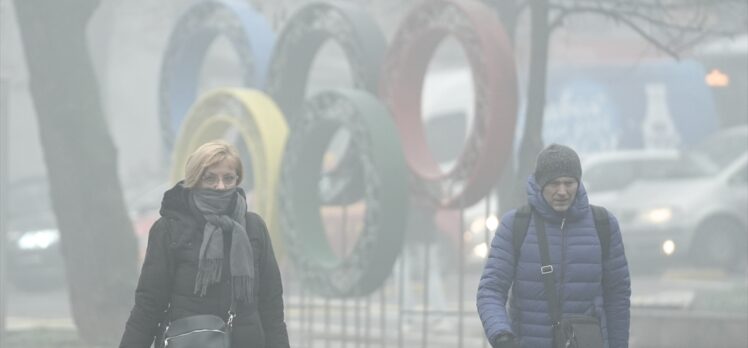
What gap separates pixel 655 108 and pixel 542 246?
55.1 feet

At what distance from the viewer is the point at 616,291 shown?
21.0ft

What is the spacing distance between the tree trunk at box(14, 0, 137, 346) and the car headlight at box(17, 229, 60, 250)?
851 cm

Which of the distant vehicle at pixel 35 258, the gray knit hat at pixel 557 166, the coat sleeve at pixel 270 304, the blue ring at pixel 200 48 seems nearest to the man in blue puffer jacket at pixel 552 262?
the gray knit hat at pixel 557 166

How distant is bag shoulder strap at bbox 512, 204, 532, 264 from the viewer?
20.6ft

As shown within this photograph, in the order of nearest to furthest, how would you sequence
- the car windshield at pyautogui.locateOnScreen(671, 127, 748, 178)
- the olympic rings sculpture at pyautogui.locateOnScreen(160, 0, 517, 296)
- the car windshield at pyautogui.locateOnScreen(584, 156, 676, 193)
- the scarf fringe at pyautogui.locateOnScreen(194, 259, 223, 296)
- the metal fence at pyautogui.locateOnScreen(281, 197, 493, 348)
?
the scarf fringe at pyautogui.locateOnScreen(194, 259, 223, 296), the olympic rings sculpture at pyautogui.locateOnScreen(160, 0, 517, 296), the metal fence at pyautogui.locateOnScreen(281, 197, 493, 348), the car windshield at pyautogui.locateOnScreen(671, 127, 748, 178), the car windshield at pyautogui.locateOnScreen(584, 156, 676, 193)

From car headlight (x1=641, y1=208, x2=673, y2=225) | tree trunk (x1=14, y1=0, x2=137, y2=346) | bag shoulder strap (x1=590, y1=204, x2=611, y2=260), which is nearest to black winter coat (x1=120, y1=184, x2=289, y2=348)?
bag shoulder strap (x1=590, y1=204, x2=611, y2=260)

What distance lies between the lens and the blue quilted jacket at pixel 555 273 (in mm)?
6254

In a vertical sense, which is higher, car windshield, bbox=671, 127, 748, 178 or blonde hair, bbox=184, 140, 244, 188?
car windshield, bbox=671, 127, 748, 178

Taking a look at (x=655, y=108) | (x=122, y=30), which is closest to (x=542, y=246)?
(x=655, y=108)

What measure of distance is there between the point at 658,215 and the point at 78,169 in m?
7.82

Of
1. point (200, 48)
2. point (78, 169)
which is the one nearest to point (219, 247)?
point (78, 169)

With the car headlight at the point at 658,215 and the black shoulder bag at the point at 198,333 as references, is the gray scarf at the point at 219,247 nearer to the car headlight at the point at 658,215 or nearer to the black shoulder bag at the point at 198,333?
the black shoulder bag at the point at 198,333

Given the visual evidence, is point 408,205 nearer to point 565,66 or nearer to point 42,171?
point 565,66

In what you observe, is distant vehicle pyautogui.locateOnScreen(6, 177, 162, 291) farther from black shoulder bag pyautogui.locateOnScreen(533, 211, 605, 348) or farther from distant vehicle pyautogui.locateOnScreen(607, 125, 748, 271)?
black shoulder bag pyautogui.locateOnScreen(533, 211, 605, 348)
